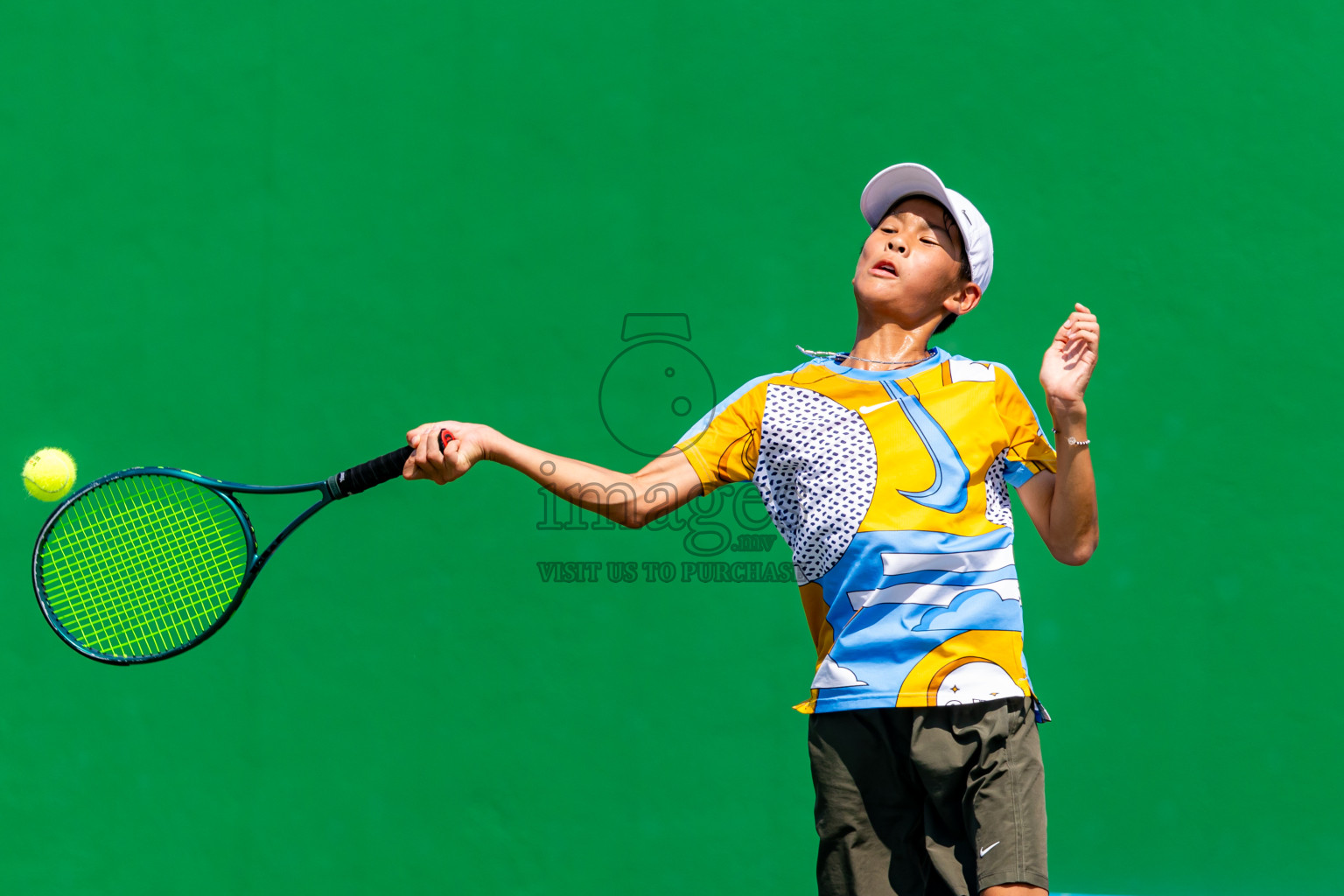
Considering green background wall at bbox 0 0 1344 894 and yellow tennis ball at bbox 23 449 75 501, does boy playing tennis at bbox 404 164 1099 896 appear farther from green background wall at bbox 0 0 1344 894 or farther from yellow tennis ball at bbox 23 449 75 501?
yellow tennis ball at bbox 23 449 75 501

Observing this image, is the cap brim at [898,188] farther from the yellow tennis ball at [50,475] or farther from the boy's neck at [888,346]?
the yellow tennis ball at [50,475]

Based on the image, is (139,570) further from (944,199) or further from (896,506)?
(944,199)

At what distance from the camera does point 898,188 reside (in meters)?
2.33

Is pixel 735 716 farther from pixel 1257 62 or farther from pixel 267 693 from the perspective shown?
pixel 1257 62

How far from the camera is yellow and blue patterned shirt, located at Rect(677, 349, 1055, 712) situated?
2.02 m

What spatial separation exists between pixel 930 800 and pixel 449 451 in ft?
3.47

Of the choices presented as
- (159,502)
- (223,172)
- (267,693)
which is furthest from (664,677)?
(223,172)

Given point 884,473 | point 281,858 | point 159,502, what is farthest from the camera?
point 281,858

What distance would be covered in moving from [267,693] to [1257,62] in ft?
10.3

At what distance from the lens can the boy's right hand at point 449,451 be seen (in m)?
2.15

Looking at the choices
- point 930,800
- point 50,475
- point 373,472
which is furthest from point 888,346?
point 50,475

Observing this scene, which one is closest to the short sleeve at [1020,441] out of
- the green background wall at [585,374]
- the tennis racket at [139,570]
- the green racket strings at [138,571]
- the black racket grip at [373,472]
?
the green background wall at [585,374]

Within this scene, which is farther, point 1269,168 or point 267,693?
point 267,693

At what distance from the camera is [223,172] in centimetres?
331
